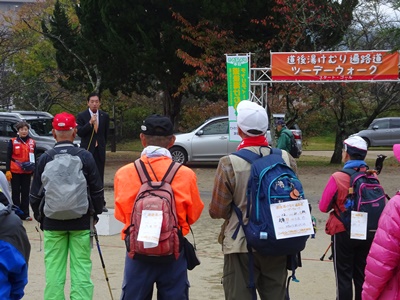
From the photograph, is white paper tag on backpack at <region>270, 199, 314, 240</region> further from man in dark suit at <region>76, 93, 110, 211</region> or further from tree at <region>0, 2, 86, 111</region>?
tree at <region>0, 2, 86, 111</region>

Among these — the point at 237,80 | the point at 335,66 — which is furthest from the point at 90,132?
the point at 335,66

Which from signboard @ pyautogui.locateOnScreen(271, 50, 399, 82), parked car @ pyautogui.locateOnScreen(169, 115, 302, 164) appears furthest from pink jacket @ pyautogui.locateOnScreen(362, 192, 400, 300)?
parked car @ pyautogui.locateOnScreen(169, 115, 302, 164)

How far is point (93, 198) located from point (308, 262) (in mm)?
3427

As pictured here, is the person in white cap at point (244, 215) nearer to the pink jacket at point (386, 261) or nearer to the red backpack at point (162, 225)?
the red backpack at point (162, 225)

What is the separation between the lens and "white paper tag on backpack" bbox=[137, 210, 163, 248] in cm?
410

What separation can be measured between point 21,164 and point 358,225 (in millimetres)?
→ 7076

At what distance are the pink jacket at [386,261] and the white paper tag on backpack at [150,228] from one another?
4.22 feet

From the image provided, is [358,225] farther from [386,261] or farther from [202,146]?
[202,146]

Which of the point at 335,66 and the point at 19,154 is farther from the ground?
the point at 335,66

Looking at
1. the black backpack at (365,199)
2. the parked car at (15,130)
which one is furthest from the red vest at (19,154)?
the parked car at (15,130)

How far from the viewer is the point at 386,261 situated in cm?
346

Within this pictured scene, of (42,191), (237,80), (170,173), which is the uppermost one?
(237,80)

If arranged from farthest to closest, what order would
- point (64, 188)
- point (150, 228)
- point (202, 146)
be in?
point (202, 146) → point (64, 188) → point (150, 228)

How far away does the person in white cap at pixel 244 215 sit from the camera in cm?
440
